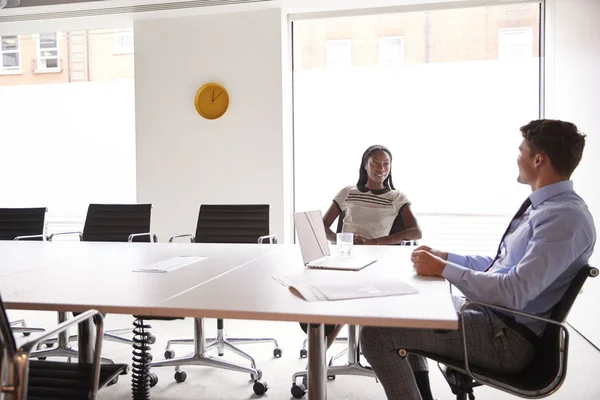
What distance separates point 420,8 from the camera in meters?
5.22

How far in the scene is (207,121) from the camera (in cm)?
558

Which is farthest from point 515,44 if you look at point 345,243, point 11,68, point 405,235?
point 11,68

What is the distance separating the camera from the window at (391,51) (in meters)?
5.40

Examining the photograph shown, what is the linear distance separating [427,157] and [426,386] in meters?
3.47

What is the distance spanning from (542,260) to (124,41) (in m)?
5.48

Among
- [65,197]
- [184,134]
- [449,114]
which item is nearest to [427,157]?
[449,114]

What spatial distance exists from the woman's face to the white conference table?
1.08 metres

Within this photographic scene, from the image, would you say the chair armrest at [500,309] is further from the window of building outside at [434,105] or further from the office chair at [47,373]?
the window of building outside at [434,105]

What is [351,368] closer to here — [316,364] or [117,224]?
[316,364]

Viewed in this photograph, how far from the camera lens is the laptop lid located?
233cm

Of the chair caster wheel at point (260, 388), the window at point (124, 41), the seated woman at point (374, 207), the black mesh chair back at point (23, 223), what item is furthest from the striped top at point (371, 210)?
the window at point (124, 41)

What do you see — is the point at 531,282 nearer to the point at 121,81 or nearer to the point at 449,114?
the point at 449,114

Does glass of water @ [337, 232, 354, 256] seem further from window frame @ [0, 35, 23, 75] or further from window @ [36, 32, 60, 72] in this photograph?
window frame @ [0, 35, 23, 75]

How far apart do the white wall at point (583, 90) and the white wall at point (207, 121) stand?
2.47 meters
